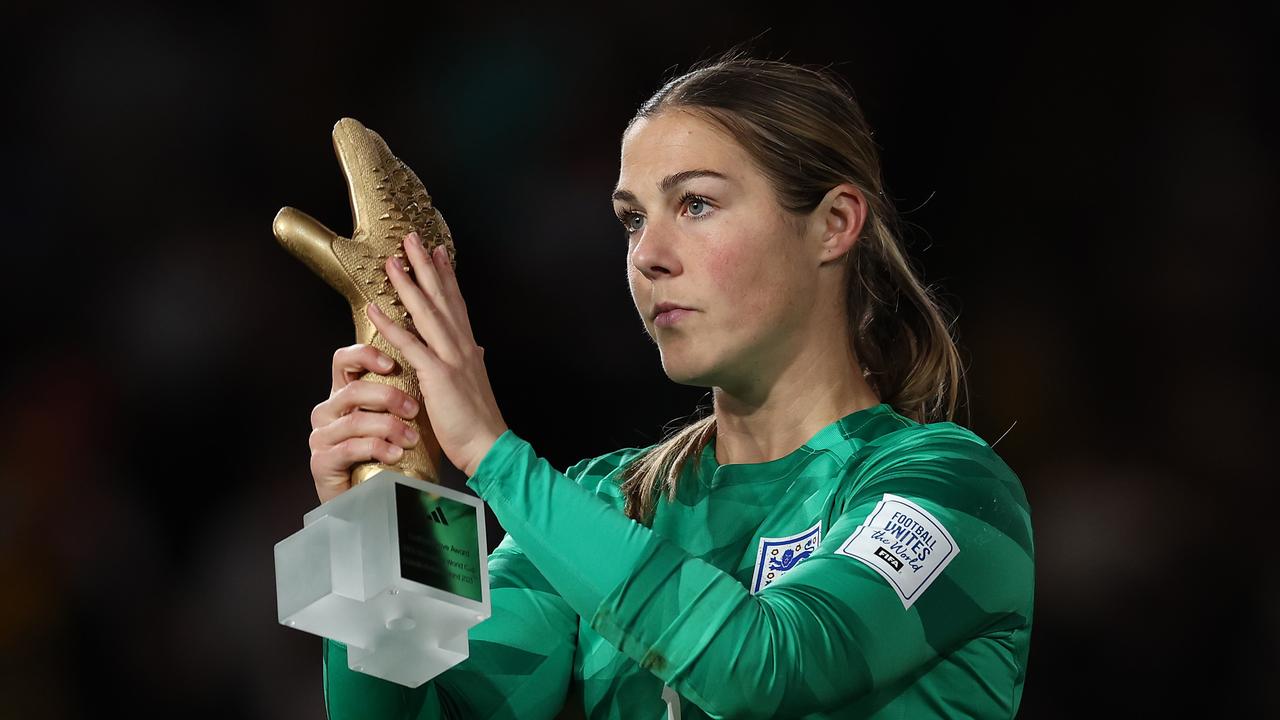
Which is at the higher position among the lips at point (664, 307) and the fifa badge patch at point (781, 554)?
the lips at point (664, 307)

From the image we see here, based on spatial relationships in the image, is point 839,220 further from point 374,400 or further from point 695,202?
point 374,400

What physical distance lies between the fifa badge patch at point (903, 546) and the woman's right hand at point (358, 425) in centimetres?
43

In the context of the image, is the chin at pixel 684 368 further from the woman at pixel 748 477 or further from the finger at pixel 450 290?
the finger at pixel 450 290

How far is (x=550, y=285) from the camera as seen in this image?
10.7 ft

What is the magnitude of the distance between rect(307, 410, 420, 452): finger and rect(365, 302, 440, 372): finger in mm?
59

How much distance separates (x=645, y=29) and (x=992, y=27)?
0.72 metres

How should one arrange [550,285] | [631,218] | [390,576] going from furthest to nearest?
[550,285] → [631,218] → [390,576]

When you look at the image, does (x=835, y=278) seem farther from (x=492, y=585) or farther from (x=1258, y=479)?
(x=1258, y=479)

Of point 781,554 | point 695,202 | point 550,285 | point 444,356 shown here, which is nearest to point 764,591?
point 781,554

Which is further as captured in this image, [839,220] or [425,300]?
[839,220]

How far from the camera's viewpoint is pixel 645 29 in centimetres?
324

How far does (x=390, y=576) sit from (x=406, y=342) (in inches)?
9.5

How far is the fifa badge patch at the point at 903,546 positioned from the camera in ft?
4.61

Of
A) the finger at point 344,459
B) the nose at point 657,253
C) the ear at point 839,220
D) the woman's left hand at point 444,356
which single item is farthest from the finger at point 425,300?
the ear at point 839,220
